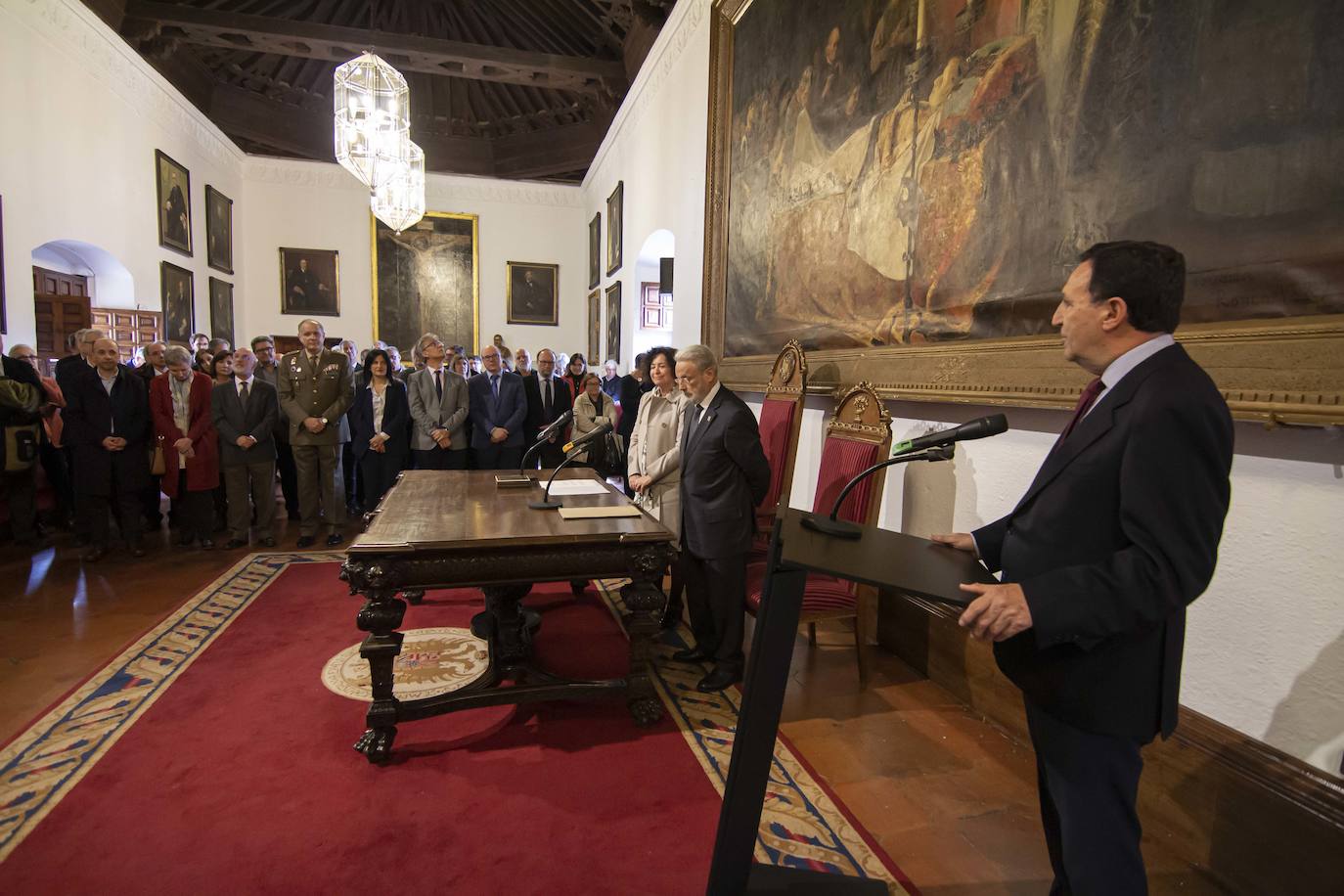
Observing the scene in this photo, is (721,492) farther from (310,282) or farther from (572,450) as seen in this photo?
(310,282)

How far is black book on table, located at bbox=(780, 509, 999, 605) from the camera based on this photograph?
1.20 metres

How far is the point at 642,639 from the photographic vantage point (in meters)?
2.92

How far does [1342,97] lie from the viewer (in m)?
1.68

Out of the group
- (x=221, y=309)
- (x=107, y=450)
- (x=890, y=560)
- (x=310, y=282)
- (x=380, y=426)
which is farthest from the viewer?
(x=310, y=282)

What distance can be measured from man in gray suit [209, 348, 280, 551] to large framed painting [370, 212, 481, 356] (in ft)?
25.6

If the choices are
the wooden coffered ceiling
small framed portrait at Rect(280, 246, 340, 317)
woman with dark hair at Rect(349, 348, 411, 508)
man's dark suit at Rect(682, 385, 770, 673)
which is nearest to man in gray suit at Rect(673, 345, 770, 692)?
man's dark suit at Rect(682, 385, 770, 673)

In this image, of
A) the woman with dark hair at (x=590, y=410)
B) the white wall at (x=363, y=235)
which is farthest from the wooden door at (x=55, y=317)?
the woman with dark hair at (x=590, y=410)

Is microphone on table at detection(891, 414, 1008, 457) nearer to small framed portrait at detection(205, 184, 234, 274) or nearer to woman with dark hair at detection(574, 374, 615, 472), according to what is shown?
woman with dark hair at detection(574, 374, 615, 472)

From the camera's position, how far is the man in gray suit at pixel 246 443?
556 centimetres

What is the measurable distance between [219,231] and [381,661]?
11.8 meters

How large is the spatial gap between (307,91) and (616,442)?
12661mm

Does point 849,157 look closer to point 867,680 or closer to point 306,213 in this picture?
point 867,680

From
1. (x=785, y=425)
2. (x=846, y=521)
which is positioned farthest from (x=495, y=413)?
(x=846, y=521)

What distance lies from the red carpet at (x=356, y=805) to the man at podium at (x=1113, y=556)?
113 centimetres
